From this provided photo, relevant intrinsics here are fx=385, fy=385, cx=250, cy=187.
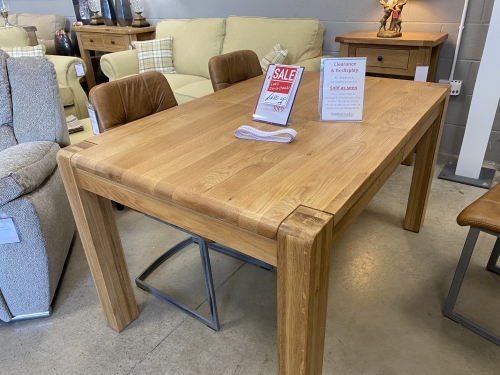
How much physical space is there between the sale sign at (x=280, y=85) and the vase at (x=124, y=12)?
3301 millimetres

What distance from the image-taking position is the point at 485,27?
2.36 metres

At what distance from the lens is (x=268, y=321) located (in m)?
1.50

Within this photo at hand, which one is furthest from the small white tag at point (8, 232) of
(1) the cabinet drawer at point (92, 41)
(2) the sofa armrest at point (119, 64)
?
(1) the cabinet drawer at point (92, 41)

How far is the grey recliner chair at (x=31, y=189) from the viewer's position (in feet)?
4.61

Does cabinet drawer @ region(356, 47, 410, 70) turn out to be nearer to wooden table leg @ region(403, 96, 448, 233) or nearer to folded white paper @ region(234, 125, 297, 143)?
wooden table leg @ region(403, 96, 448, 233)

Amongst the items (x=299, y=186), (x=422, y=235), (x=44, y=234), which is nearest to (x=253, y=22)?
(x=422, y=235)

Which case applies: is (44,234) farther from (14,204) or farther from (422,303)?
(422,303)

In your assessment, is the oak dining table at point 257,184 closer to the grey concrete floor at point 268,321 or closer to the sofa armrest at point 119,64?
the grey concrete floor at point 268,321

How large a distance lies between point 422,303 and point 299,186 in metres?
0.99

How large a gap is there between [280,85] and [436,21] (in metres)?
1.84

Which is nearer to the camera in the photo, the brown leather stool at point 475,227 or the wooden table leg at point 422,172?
the brown leather stool at point 475,227

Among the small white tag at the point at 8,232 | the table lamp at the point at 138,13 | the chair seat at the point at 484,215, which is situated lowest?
the small white tag at the point at 8,232

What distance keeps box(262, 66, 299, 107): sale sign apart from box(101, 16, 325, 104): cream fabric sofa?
146 cm

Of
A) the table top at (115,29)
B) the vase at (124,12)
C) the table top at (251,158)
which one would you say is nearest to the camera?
the table top at (251,158)
